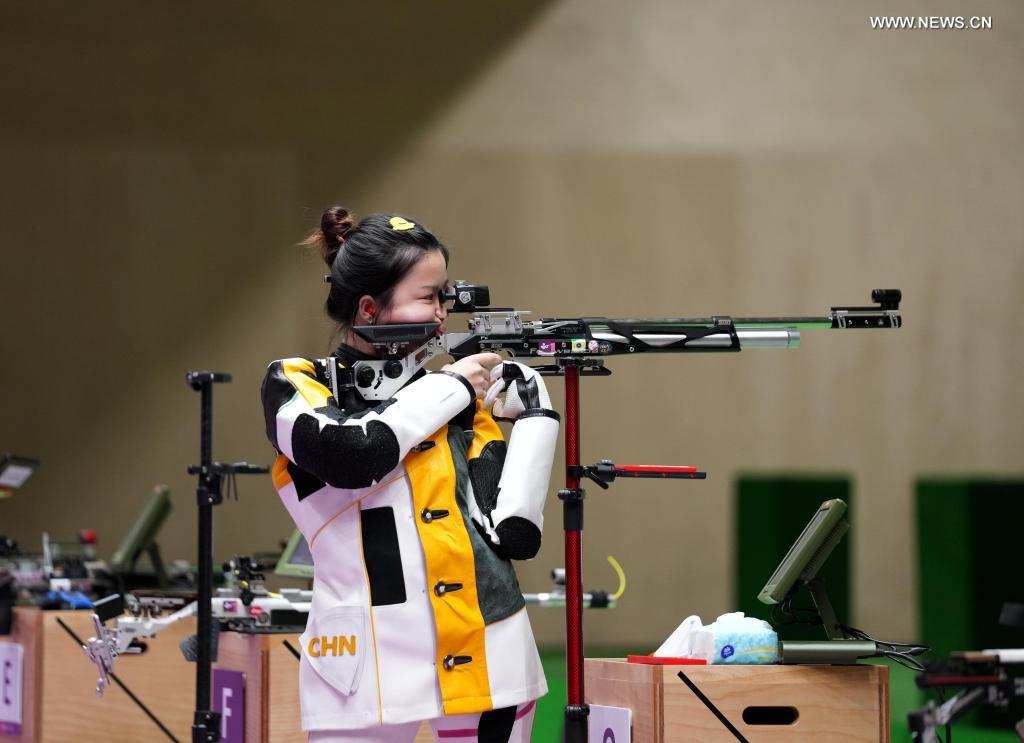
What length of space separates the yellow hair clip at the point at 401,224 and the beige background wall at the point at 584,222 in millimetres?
4112

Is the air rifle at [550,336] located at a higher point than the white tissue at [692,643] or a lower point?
higher

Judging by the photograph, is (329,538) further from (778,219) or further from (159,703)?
(778,219)

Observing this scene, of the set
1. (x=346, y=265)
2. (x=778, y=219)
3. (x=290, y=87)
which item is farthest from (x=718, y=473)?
(x=346, y=265)

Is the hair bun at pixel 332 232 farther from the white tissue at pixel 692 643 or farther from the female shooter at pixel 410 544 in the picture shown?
the white tissue at pixel 692 643

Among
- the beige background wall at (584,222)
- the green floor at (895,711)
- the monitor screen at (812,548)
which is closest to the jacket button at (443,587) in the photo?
the monitor screen at (812,548)

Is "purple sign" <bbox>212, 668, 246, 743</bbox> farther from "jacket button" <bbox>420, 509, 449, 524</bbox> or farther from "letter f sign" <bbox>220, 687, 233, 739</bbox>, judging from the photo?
"jacket button" <bbox>420, 509, 449, 524</bbox>

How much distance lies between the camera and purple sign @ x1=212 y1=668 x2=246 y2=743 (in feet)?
10.6

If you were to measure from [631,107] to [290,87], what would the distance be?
74.6 inches

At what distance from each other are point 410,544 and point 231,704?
161 centimetres

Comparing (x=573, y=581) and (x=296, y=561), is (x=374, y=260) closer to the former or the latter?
(x=573, y=581)

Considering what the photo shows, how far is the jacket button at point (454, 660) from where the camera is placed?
6.14ft

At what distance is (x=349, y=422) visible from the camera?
1.90 meters

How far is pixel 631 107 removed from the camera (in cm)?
655

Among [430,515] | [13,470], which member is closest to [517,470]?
[430,515]
